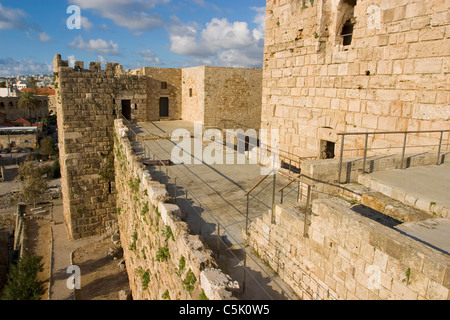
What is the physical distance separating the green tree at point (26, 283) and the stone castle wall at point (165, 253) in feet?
13.5

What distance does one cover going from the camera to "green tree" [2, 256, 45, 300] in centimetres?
1045

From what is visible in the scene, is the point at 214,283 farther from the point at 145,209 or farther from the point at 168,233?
the point at 145,209

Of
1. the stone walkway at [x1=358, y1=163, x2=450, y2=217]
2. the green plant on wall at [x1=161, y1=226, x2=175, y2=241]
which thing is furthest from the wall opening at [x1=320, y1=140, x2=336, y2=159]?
the green plant on wall at [x1=161, y1=226, x2=175, y2=241]

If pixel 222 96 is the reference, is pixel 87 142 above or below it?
below

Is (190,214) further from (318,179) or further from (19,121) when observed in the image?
(19,121)

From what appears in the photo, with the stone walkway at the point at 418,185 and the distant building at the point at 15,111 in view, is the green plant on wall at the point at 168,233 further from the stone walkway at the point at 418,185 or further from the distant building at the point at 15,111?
the distant building at the point at 15,111

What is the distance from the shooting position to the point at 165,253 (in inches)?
205

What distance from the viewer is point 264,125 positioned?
10000mm

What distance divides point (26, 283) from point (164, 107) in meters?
11.0

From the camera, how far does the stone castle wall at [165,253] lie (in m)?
3.66

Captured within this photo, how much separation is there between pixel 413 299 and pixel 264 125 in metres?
7.64

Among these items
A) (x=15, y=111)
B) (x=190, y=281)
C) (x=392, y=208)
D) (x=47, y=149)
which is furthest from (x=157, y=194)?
(x=15, y=111)

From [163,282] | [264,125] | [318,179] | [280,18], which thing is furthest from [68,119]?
[318,179]

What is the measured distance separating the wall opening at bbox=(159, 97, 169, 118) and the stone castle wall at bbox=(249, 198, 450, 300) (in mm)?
14640
